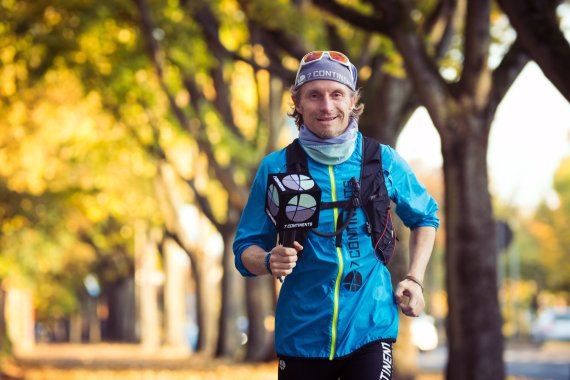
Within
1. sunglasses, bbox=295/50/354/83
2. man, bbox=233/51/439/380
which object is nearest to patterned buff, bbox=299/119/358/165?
man, bbox=233/51/439/380

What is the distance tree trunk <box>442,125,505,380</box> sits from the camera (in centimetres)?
1280

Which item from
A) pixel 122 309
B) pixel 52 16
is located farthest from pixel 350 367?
pixel 122 309

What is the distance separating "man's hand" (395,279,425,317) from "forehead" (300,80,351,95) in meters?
0.69

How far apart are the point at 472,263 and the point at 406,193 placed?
8.39m

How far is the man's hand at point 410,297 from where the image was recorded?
4.46 meters

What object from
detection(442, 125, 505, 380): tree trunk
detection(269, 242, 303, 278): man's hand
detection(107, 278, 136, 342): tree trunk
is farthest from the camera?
detection(107, 278, 136, 342): tree trunk

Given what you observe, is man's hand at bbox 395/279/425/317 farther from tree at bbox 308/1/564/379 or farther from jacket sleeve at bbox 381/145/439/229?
tree at bbox 308/1/564/379

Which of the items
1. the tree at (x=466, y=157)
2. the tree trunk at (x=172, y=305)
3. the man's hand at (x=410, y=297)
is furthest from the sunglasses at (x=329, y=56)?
the tree trunk at (x=172, y=305)

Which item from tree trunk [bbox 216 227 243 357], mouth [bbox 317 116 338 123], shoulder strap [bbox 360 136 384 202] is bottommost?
shoulder strap [bbox 360 136 384 202]

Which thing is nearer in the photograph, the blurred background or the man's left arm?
the man's left arm

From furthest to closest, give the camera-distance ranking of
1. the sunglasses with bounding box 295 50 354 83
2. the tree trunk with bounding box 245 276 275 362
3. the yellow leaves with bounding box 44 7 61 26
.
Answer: the tree trunk with bounding box 245 276 275 362, the yellow leaves with bounding box 44 7 61 26, the sunglasses with bounding box 295 50 354 83

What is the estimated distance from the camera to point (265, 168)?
15.0 ft

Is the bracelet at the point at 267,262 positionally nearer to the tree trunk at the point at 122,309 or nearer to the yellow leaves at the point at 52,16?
the yellow leaves at the point at 52,16

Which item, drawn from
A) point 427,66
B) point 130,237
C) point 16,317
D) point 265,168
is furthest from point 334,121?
point 16,317
